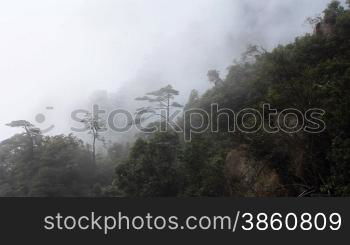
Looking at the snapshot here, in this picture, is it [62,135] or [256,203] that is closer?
[256,203]

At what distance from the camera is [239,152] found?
686 centimetres

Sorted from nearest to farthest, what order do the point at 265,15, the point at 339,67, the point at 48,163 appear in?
1. the point at 48,163
2. the point at 339,67
3. the point at 265,15

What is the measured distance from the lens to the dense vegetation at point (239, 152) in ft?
19.4

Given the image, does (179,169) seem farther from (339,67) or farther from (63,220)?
(63,220)

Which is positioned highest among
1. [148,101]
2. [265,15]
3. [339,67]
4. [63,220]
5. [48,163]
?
[265,15]

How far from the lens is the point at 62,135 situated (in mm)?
6234

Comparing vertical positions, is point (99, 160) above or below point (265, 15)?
below

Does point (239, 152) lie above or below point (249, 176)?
above

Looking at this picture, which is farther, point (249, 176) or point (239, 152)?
point (239, 152)

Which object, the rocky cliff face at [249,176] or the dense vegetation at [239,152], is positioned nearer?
the dense vegetation at [239,152]

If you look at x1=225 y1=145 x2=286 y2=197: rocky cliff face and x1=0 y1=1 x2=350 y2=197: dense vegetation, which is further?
x1=225 y1=145 x2=286 y2=197: rocky cliff face

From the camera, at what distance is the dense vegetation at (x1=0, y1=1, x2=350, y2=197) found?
5926mm

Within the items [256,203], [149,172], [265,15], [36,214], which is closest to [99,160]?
[149,172]

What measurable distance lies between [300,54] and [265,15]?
982 mm
